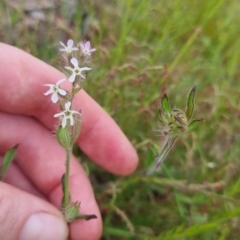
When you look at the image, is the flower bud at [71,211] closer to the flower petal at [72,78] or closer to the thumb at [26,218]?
the thumb at [26,218]

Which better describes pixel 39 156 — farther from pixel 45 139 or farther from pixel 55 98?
pixel 55 98

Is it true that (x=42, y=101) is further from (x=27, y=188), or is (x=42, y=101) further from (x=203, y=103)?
(x=203, y=103)

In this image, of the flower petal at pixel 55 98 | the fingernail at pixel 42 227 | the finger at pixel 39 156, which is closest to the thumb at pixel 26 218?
the fingernail at pixel 42 227

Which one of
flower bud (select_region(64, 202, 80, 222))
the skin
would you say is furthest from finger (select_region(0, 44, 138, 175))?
flower bud (select_region(64, 202, 80, 222))

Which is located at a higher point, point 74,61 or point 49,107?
point 74,61

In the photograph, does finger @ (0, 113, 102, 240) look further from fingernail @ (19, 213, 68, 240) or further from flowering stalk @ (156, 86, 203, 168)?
flowering stalk @ (156, 86, 203, 168)

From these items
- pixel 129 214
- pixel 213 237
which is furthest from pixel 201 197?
pixel 129 214

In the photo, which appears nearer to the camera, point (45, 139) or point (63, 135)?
point (63, 135)

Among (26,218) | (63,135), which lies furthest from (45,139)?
(63,135)
